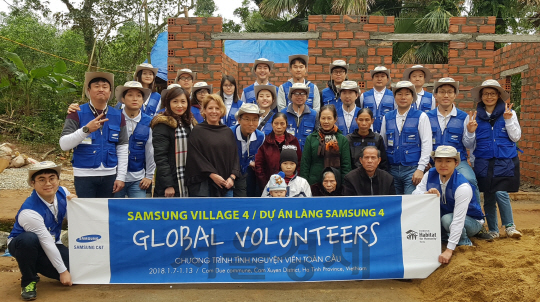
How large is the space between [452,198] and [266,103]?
235cm


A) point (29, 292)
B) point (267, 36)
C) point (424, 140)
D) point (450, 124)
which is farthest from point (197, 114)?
point (450, 124)

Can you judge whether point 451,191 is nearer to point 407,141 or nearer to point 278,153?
point 407,141

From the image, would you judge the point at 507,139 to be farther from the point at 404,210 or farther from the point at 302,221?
the point at 302,221

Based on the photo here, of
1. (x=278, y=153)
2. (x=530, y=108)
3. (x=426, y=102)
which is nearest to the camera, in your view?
(x=278, y=153)

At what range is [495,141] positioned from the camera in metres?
5.28

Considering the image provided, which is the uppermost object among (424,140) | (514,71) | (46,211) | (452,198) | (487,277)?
(514,71)

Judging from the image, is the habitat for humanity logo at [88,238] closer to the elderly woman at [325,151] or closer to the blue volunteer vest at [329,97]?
the elderly woman at [325,151]

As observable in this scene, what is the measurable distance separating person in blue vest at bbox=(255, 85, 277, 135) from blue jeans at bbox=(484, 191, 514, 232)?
2.65 metres

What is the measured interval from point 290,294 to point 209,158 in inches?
59.2

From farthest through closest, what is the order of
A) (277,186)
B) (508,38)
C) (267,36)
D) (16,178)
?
(16,178) < (508,38) < (267,36) < (277,186)

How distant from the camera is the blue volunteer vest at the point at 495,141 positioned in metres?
5.27

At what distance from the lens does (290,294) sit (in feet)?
13.5

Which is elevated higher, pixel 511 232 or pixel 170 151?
pixel 170 151

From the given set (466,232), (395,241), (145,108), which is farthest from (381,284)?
(145,108)
